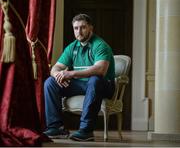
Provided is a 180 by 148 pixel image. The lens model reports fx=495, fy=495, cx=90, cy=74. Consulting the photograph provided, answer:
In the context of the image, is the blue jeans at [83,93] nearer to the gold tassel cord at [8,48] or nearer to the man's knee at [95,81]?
the man's knee at [95,81]

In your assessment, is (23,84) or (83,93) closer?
(23,84)

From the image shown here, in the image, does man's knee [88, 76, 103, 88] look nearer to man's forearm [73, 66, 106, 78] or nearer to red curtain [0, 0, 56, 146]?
man's forearm [73, 66, 106, 78]

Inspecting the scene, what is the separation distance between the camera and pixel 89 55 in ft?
12.4

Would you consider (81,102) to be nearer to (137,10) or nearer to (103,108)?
(103,108)

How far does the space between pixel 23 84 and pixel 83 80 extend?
121cm

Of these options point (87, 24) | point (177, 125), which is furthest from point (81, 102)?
point (177, 125)

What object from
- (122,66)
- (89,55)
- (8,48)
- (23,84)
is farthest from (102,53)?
(8,48)

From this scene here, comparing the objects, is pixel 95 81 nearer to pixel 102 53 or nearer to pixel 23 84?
pixel 102 53

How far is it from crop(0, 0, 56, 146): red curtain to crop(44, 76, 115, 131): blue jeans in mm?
663

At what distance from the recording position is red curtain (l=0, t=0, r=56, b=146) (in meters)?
2.52

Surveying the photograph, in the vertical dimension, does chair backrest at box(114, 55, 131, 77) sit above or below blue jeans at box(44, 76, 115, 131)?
above

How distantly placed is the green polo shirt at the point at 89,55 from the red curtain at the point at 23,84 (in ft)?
2.85

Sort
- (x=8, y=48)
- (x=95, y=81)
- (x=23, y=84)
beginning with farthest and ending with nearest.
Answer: (x=95, y=81) → (x=23, y=84) → (x=8, y=48)

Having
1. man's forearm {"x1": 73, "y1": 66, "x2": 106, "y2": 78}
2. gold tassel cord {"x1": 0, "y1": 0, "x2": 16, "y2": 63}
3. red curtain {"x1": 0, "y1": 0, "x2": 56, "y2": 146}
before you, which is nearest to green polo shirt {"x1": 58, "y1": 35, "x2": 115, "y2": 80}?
man's forearm {"x1": 73, "y1": 66, "x2": 106, "y2": 78}
